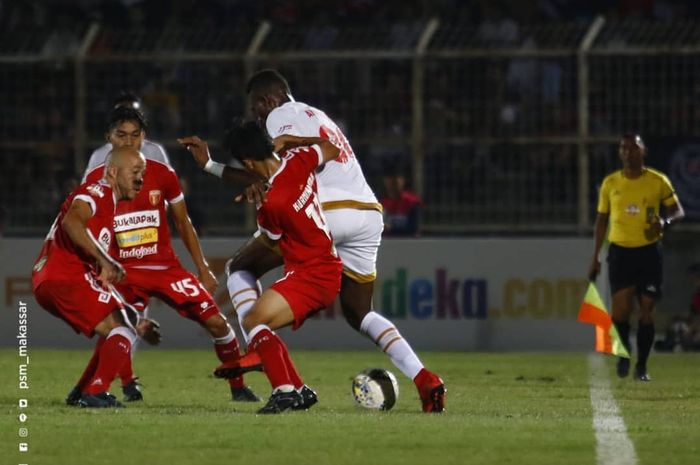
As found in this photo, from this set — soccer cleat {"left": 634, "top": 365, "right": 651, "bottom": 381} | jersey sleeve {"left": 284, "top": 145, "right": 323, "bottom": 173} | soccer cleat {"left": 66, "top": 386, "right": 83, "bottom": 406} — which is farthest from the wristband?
soccer cleat {"left": 634, "top": 365, "right": 651, "bottom": 381}

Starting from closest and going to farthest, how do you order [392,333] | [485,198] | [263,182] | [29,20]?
[263,182]
[392,333]
[485,198]
[29,20]

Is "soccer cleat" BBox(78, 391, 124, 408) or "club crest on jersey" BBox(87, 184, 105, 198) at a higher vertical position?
"club crest on jersey" BBox(87, 184, 105, 198)

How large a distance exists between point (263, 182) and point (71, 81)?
10.1 metres

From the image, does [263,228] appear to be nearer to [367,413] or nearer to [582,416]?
[367,413]

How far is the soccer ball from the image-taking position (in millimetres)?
10078

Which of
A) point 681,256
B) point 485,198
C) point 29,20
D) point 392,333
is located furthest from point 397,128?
point 392,333

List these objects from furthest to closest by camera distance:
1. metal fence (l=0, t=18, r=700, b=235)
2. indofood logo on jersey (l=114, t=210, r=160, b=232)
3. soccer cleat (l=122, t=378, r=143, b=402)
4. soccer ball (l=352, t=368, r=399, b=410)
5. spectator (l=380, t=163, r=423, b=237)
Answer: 1. spectator (l=380, t=163, r=423, b=237)
2. metal fence (l=0, t=18, r=700, b=235)
3. soccer cleat (l=122, t=378, r=143, b=402)
4. indofood logo on jersey (l=114, t=210, r=160, b=232)
5. soccer ball (l=352, t=368, r=399, b=410)

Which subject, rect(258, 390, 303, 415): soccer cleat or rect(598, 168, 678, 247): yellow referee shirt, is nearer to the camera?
rect(258, 390, 303, 415): soccer cleat

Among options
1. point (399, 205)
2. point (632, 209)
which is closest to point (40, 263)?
point (632, 209)

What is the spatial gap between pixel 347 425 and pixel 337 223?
71.9 inches

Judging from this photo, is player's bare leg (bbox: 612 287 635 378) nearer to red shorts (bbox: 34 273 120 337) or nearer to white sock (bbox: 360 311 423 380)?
white sock (bbox: 360 311 423 380)

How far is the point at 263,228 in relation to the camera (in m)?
9.62

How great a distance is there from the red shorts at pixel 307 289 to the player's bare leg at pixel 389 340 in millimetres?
568

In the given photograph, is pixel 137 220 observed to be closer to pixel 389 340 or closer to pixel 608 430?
pixel 389 340
